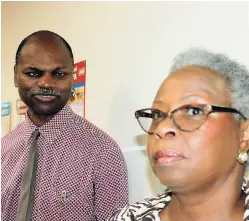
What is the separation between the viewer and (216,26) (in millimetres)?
1480

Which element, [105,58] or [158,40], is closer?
[158,40]

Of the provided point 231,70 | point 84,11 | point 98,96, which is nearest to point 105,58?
point 98,96

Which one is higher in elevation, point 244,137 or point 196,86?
point 196,86

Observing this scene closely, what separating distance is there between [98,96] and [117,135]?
0.86ft

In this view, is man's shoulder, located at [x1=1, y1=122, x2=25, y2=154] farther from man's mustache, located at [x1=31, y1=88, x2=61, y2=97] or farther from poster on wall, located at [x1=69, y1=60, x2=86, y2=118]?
poster on wall, located at [x1=69, y1=60, x2=86, y2=118]

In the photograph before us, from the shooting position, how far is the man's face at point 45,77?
1.67 meters

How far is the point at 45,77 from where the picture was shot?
167 cm

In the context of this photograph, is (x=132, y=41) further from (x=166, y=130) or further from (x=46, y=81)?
(x=166, y=130)

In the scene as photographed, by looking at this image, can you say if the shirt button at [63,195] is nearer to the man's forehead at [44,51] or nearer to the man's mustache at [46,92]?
the man's mustache at [46,92]

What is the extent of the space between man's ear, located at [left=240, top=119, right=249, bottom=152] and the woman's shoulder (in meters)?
0.30

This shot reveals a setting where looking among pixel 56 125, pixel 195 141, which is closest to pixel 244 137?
pixel 195 141

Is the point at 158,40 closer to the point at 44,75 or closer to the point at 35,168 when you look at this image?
the point at 44,75

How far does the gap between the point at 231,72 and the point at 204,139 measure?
0.23 metres

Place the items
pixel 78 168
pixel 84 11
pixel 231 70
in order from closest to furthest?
pixel 231 70 < pixel 78 168 < pixel 84 11
